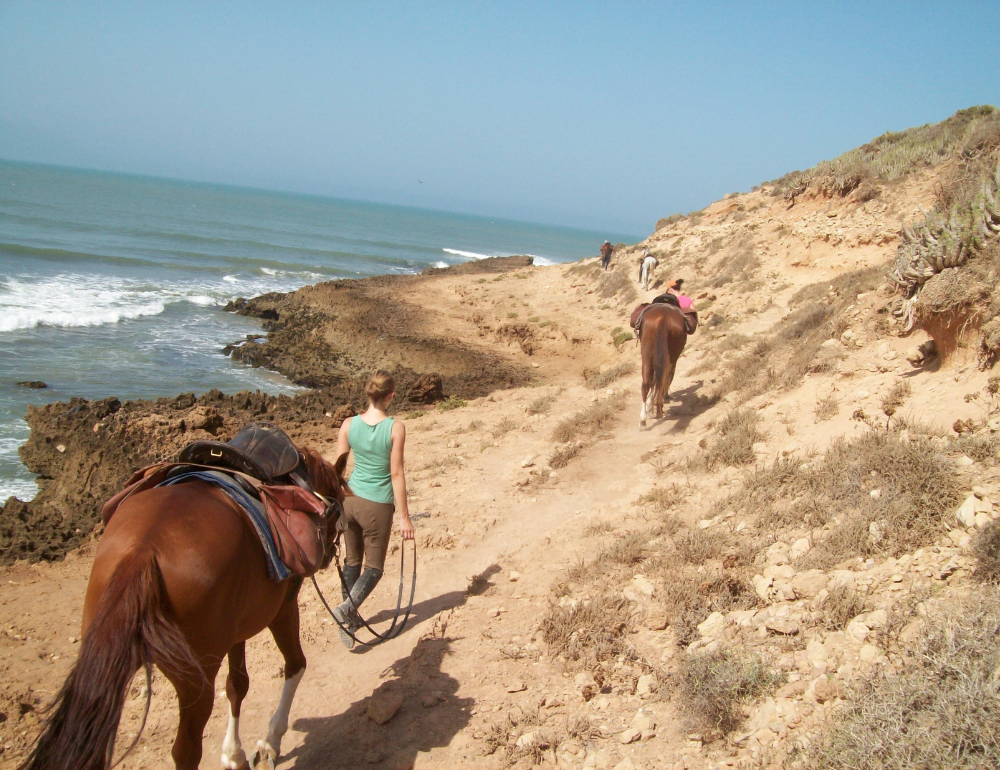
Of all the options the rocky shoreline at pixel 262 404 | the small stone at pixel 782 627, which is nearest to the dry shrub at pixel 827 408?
the small stone at pixel 782 627

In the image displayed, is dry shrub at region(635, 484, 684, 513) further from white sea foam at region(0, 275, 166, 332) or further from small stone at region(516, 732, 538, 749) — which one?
white sea foam at region(0, 275, 166, 332)

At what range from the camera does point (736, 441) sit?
23.6 ft

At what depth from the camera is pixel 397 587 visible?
6000 millimetres

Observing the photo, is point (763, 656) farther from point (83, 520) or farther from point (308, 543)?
point (83, 520)

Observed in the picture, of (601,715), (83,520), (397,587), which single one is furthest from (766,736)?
(83,520)

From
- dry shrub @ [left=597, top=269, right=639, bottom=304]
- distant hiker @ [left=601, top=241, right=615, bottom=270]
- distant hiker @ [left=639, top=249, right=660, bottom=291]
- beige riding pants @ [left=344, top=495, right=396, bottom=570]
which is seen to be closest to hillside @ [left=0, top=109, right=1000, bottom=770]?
beige riding pants @ [left=344, top=495, right=396, bottom=570]

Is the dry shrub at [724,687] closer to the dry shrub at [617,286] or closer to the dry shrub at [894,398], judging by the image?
the dry shrub at [894,398]

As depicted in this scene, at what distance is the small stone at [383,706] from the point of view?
13.0 ft

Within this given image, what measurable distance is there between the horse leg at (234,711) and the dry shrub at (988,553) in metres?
4.15

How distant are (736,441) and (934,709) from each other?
475 centimetres

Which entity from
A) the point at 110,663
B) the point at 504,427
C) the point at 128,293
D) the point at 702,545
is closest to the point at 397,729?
the point at 110,663

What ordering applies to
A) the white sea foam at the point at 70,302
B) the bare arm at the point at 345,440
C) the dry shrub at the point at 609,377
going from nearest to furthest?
1. the bare arm at the point at 345,440
2. the dry shrub at the point at 609,377
3. the white sea foam at the point at 70,302

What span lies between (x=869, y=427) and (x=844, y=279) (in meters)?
7.59

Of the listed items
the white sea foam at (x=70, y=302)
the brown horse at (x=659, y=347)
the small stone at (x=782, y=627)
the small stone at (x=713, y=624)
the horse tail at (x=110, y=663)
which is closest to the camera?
the horse tail at (x=110, y=663)
